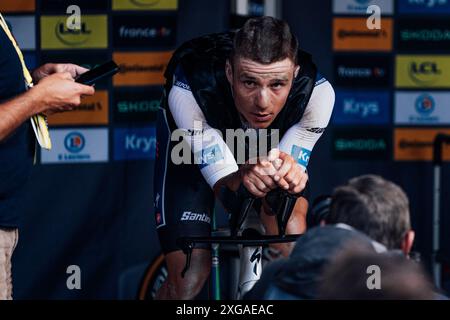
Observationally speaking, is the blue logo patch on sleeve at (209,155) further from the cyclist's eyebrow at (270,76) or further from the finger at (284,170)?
the finger at (284,170)

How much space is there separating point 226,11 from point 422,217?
5.40 ft

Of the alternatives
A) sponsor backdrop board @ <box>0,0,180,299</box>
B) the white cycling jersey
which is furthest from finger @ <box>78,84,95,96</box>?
sponsor backdrop board @ <box>0,0,180,299</box>

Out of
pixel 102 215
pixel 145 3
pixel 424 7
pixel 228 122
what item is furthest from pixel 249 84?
pixel 424 7

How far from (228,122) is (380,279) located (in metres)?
1.64

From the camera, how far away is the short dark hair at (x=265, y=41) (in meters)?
3.50

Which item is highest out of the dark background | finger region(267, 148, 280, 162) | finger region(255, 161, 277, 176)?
finger region(267, 148, 280, 162)

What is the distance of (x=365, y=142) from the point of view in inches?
222

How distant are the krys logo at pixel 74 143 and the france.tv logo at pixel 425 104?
1.93m

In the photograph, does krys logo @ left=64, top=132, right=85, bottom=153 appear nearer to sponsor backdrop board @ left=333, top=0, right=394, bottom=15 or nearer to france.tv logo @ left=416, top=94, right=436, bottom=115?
sponsor backdrop board @ left=333, top=0, right=394, bottom=15

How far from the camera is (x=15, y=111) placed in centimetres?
311

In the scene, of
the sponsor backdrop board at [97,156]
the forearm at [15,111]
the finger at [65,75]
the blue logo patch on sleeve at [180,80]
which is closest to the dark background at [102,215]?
the sponsor backdrop board at [97,156]

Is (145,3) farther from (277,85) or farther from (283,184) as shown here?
(283,184)

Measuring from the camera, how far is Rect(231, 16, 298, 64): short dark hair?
3.50 metres

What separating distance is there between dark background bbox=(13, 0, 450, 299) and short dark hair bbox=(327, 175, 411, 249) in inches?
118
